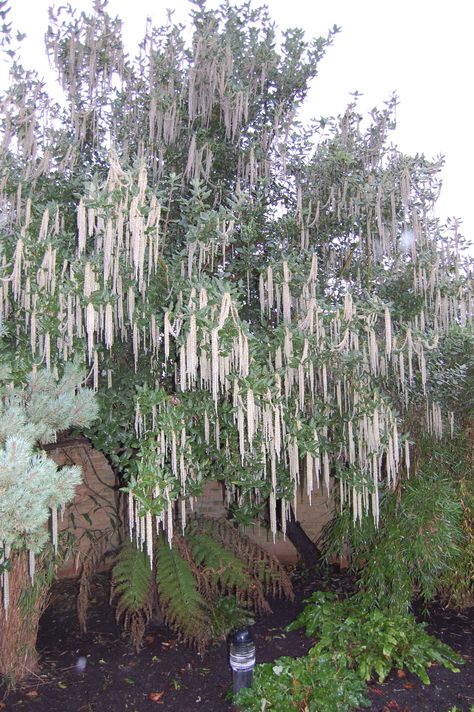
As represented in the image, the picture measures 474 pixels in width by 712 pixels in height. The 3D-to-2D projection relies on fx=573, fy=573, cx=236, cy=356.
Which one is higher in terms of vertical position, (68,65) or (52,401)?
(68,65)

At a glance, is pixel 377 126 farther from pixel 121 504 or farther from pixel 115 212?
pixel 121 504

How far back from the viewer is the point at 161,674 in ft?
13.9

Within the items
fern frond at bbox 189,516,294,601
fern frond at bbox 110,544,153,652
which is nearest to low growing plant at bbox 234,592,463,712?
fern frond at bbox 189,516,294,601

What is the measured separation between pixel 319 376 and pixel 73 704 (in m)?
2.84

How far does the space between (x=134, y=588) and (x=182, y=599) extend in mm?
399

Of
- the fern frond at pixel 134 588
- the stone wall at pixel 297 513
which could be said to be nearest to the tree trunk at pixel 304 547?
the stone wall at pixel 297 513

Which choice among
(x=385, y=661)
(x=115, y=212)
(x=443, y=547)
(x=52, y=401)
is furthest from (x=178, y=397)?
(x=443, y=547)

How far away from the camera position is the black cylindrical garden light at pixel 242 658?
3.66m

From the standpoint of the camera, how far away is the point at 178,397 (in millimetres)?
4074

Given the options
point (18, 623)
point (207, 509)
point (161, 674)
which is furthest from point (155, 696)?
point (207, 509)

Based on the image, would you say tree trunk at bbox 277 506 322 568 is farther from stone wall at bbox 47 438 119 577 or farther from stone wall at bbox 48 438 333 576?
stone wall at bbox 47 438 119 577

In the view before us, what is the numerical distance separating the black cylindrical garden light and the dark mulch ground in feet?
0.72

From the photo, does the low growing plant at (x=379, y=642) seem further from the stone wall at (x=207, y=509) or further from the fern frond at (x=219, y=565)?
the stone wall at (x=207, y=509)

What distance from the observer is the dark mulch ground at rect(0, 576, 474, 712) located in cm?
381
